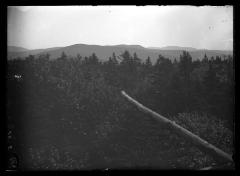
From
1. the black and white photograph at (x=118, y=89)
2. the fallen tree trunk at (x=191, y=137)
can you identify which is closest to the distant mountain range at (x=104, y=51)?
the black and white photograph at (x=118, y=89)

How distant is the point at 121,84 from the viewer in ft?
13.2

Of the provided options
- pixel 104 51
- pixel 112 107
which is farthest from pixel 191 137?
pixel 104 51

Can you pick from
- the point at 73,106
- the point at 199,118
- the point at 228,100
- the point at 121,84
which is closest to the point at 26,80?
the point at 73,106

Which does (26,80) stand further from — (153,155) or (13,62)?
(153,155)

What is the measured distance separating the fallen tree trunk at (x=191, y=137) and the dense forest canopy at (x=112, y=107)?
7cm

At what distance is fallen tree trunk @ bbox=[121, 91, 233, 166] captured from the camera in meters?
3.89

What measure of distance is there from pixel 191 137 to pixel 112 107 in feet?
4.09

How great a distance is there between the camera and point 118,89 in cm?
402

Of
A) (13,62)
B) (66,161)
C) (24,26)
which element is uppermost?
(24,26)

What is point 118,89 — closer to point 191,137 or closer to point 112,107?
point 112,107

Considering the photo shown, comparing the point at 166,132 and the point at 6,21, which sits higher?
the point at 6,21

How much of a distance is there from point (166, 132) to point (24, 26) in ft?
8.59

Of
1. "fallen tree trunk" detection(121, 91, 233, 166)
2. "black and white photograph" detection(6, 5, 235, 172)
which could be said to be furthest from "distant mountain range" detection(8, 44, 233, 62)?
"fallen tree trunk" detection(121, 91, 233, 166)

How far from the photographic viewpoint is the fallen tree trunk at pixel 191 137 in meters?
3.89
